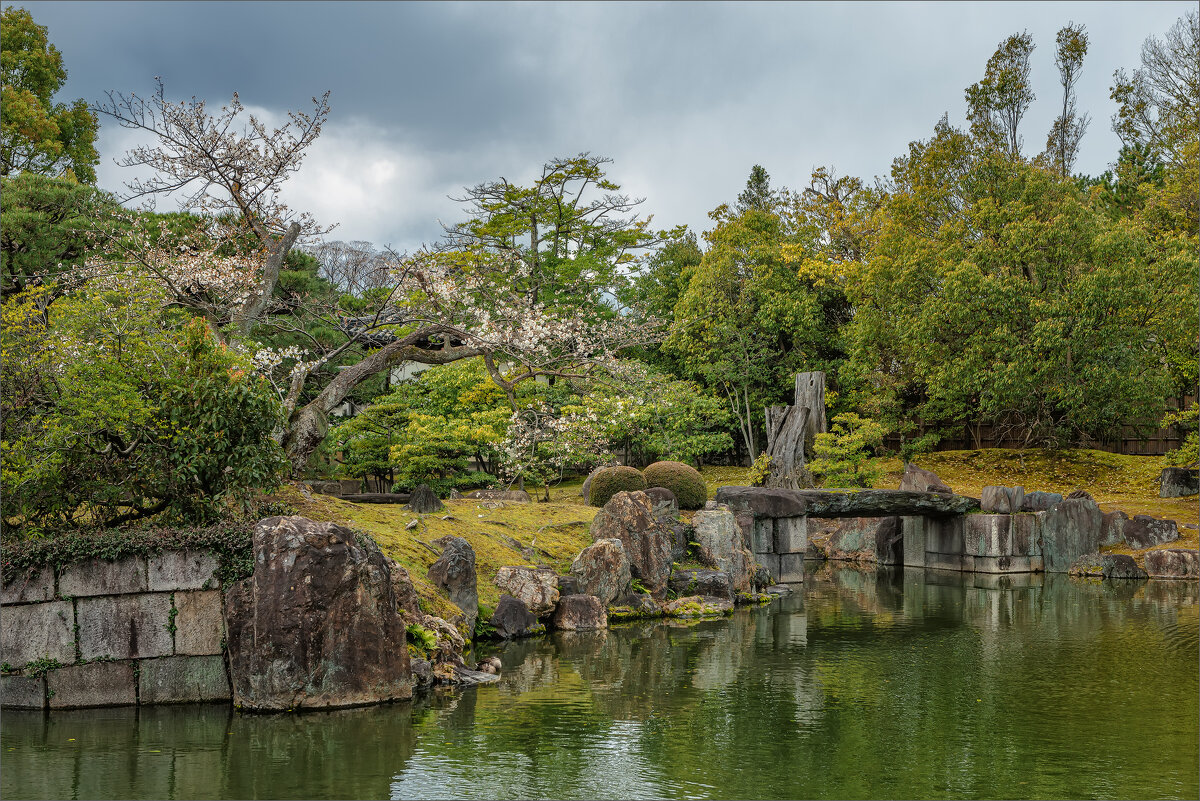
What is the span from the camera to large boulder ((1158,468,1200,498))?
2488 centimetres

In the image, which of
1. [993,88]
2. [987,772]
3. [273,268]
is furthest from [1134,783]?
[993,88]

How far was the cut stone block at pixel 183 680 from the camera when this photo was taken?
943 centimetres

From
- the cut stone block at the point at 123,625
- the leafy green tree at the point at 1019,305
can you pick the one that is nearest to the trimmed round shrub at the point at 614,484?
the cut stone block at the point at 123,625

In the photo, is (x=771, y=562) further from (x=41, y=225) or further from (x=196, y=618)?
(x=41, y=225)

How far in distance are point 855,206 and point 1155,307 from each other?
11.2 metres

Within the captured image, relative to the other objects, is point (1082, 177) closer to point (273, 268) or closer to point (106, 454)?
point (273, 268)

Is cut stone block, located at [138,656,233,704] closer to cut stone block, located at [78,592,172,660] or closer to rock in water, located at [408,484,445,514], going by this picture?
cut stone block, located at [78,592,172,660]

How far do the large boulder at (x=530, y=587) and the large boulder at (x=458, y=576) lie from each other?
1172 millimetres

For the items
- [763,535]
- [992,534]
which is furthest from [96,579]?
[992,534]

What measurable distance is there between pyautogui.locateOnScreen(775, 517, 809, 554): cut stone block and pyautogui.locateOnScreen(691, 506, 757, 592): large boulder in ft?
7.92

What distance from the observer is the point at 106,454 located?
10.7 metres

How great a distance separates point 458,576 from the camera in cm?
1282

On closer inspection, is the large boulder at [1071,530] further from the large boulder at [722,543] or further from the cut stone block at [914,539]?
the large boulder at [722,543]

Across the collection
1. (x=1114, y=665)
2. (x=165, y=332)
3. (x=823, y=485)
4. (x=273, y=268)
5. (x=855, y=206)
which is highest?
(x=855, y=206)
